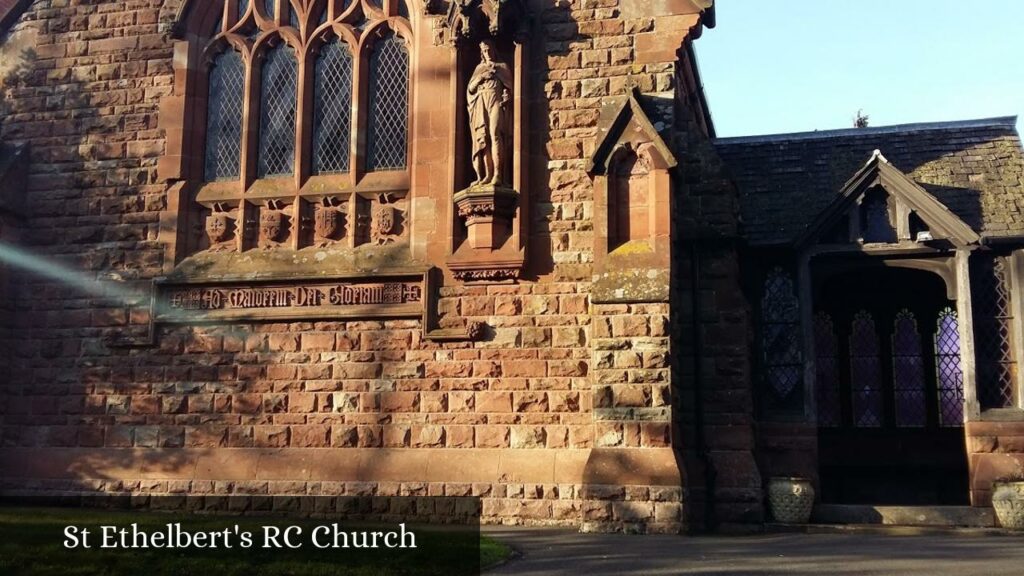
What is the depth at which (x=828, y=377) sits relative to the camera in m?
16.5

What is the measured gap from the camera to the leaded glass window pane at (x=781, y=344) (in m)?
13.4

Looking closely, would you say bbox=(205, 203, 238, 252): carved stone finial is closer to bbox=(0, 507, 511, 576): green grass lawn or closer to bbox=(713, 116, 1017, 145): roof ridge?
bbox=(0, 507, 511, 576): green grass lawn

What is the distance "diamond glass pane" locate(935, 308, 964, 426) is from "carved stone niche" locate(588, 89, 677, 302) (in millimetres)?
6473

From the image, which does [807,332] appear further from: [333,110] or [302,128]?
[302,128]

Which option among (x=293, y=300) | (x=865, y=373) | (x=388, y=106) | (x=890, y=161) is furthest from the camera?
(x=865, y=373)

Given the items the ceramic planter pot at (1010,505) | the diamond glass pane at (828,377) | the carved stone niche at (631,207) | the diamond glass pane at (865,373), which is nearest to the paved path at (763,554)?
the ceramic planter pot at (1010,505)

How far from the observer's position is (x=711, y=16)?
12719 millimetres

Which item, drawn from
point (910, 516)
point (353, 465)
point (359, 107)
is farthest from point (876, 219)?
point (353, 465)

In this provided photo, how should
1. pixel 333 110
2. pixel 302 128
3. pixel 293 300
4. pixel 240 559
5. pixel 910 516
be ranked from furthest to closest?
pixel 333 110
pixel 302 128
pixel 293 300
pixel 910 516
pixel 240 559

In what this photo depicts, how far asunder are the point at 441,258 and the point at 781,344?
4.74 metres

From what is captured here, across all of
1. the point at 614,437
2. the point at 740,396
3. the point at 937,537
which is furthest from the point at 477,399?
the point at 937,537

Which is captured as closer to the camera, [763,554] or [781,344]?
[763,554]

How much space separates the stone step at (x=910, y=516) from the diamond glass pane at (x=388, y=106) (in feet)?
23.5

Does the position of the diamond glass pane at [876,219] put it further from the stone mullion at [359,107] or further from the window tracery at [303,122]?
the stone mullion at [359,107]
